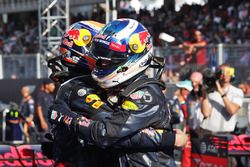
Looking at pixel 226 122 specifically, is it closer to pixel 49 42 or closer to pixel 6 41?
pixel 49 42

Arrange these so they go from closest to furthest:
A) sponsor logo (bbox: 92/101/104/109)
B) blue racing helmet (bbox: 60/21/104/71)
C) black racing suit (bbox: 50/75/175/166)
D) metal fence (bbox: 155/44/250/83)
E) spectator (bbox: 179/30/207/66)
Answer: black racing suit (bbox: 50/75/175/166)
sponsor logo (bbox: 92/101/104/109)
blue racing helmet (bbox: 60/21/104/71)
metal fence (bbox: 155/44/250/83)
spectator (bbox: 179/30/207/66)

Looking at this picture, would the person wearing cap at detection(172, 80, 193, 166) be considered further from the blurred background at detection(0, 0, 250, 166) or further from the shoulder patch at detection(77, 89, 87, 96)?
A: the shoulder patch at detection(77, 89, 87, 96)

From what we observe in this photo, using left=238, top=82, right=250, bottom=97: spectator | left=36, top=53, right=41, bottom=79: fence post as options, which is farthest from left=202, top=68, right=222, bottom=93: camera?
left=36, top=53, right=41, bottom=79: fence post

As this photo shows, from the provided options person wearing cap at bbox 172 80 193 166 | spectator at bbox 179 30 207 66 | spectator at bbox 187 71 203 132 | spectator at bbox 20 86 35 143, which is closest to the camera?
person wearing cap at bbox 172 80 193 166

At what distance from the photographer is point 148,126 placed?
361 centimetres

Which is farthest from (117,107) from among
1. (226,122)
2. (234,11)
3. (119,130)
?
(234,11)

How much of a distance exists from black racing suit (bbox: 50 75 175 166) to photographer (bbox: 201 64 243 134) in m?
4.96

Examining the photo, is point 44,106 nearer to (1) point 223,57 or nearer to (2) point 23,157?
(1) point 223,57

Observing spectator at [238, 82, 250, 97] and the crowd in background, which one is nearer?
spectator at [238, 82, 250, 97]

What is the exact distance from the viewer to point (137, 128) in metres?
3.55

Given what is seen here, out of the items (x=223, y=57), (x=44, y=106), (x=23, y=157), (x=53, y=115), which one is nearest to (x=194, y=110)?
(x=44, y=106)

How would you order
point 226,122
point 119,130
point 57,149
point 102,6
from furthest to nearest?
point 102,6, point 226,122, point 57,149, point 119,130

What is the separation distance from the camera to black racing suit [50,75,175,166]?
3.55 metres

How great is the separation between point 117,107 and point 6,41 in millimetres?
23399
